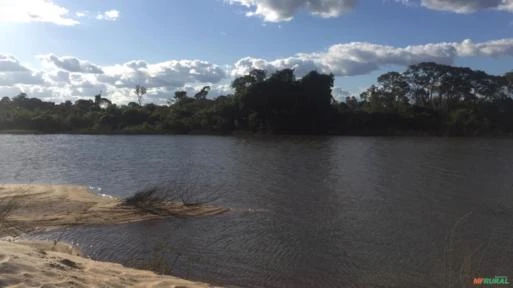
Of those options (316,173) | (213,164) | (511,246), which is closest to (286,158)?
(213,164)

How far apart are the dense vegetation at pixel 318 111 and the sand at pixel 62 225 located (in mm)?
76779

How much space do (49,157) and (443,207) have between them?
40143 mm

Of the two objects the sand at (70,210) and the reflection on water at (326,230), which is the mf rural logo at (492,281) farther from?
the sand at (70,210)

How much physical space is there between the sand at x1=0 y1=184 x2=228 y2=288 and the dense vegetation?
3023 inches

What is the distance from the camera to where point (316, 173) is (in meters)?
35.5

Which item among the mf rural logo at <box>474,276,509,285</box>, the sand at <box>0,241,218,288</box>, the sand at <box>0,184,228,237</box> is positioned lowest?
the mf rural logo at <box>474,276,509,285</box>

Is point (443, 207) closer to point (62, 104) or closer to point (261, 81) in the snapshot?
point (261, 81)

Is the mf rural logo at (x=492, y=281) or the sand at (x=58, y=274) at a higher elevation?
the sand at (x=58, y=274)

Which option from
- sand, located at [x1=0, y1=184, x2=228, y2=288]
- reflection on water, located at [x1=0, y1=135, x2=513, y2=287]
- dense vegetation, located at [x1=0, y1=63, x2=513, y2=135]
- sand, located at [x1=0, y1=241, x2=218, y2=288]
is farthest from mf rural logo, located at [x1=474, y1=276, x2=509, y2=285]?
dense vegetation, located at [x1=0, y1=63, x2=513, y2=135]

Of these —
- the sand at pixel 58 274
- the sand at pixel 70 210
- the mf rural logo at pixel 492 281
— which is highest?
the sand at pixel 58 274

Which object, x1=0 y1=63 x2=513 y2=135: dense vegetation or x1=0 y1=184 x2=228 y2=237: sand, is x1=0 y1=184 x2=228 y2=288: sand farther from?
x1=0 y1=63 x2=513 y2=135: dense vegetation

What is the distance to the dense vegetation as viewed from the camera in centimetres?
10362

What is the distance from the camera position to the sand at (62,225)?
351 inches

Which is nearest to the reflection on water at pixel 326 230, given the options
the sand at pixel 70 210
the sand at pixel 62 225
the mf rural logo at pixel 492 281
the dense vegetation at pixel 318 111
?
the mf rural logo at pixel 492 281
